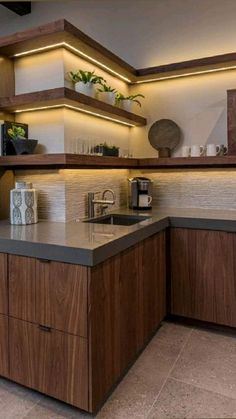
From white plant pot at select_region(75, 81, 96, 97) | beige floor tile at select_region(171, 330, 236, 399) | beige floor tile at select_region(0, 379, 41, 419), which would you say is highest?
white plant pot at select_region(75, 81, 96, 97)

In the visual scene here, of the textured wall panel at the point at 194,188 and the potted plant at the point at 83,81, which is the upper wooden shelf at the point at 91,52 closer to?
the potted plant at the point at 83,81

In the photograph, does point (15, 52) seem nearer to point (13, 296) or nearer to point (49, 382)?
point (13, 296)

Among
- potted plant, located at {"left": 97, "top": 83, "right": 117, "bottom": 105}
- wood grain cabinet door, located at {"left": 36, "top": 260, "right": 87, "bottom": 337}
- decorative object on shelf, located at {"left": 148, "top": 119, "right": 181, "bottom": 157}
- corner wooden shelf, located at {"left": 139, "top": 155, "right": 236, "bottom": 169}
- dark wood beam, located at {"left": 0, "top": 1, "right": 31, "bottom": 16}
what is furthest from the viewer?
dark wood beam, located at {"left": 0, "top": 1, "right": 31, "bottom": 16}

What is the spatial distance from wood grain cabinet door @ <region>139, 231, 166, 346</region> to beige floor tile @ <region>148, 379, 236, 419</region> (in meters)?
0.38

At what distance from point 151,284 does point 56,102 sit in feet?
4.70

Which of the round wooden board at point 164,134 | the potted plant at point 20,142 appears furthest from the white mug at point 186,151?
the potted plant at point 20,142

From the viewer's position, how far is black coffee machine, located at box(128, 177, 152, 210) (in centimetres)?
300

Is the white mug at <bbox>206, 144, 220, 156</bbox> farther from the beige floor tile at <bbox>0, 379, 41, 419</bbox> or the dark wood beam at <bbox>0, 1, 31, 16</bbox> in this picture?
the dark wood beam at <bbox>0, 1, 31, 16</bbox>

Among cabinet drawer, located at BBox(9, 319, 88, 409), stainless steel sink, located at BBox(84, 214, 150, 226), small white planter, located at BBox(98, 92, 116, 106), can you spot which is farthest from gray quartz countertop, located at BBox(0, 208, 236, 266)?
small white planter, located at BBox(98, 92, 116, 106)

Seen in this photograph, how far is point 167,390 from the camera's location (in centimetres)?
183

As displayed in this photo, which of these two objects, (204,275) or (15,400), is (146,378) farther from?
(204,275)

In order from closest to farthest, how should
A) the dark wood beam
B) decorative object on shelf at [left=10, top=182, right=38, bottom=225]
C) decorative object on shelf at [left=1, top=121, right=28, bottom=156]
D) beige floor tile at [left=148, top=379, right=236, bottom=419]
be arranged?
beige floor tile at [left=148, top=379, right=236, bottom=419]
decorative object on shelf at [left=10, top=182, right=38, bottom=225]
decorative object on shelf at [left=1, top=121, right=28, bottom=156]
the dark wood beam

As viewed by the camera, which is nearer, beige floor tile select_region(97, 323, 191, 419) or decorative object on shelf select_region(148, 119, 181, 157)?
beige floor tile select_region(97, 323, 191, 419)

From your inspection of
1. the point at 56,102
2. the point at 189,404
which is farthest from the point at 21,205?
the point at 189,404
